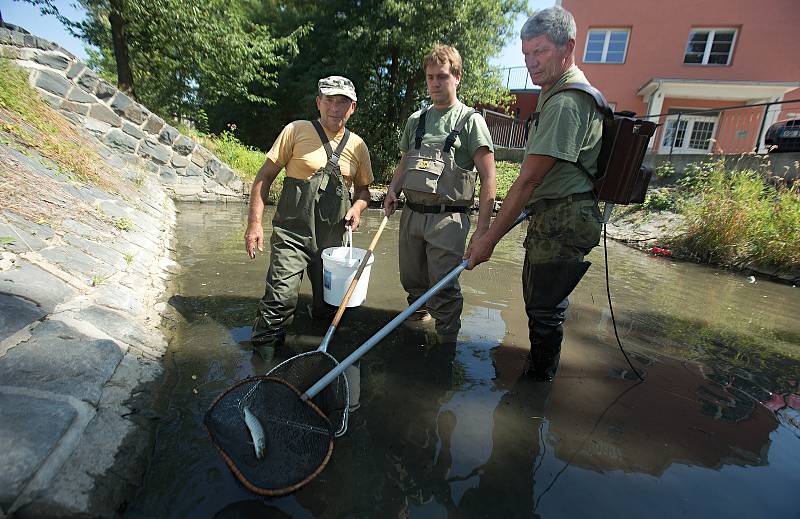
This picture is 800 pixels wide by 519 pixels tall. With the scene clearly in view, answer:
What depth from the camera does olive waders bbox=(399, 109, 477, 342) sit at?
3104 millimetres

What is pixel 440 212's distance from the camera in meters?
3.23

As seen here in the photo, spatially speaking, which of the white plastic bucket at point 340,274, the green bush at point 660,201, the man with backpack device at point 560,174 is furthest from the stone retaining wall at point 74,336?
the green bush at point 660,201

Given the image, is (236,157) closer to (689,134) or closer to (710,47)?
(689,134)

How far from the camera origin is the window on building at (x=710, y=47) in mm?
17703

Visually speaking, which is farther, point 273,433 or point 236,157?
point 236,157

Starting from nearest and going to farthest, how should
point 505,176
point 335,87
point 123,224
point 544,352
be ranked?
point 544,352 < point 335,87 < point 123,224 < point 505,176

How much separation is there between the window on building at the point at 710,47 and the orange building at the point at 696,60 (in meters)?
0.04

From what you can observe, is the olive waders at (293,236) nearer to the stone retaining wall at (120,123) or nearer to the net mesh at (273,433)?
the net mesh at (273,433)

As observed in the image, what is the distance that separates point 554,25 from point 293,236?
7.14 ft

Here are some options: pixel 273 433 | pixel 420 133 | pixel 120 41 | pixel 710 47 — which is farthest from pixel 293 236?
pixel 710 47

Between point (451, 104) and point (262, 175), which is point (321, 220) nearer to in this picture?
point (262, 175)

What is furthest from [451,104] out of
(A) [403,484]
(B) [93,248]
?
(B) [93,248]

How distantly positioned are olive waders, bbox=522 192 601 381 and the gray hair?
0.89 m

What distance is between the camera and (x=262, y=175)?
3064 millimetres
